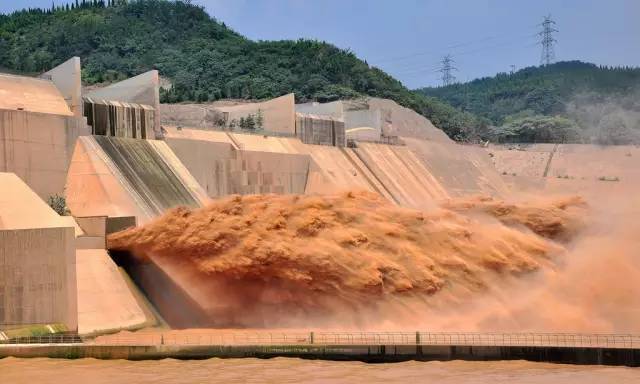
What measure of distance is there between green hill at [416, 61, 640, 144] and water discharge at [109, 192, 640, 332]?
2531 centimetres

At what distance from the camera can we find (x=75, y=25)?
105 meters

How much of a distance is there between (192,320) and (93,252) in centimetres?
330

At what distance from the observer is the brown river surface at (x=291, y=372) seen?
551 inches

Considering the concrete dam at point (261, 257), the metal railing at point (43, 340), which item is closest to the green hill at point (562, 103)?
the concrete dam at point (261, 257)

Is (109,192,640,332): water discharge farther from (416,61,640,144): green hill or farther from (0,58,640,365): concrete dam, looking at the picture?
(416,61,640,144): green hill

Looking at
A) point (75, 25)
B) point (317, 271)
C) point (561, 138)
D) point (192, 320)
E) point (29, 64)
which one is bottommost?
point (192, 320)

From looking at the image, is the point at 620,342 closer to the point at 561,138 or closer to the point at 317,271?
the point at 317,271

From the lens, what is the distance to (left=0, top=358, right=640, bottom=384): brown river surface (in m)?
14.0

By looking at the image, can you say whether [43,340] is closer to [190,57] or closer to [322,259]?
[322,259]

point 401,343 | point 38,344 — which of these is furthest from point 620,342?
point 38,344

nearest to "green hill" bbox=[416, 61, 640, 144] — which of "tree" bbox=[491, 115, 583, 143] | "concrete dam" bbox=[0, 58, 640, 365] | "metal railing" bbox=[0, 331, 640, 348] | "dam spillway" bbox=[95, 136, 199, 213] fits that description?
"tree" bbox=[491, 115, 583, 143]

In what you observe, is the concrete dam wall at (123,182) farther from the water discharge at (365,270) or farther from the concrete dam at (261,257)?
the water discharge at (365,270)

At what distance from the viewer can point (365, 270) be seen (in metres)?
20.3

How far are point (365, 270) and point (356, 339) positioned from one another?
2985 mm
